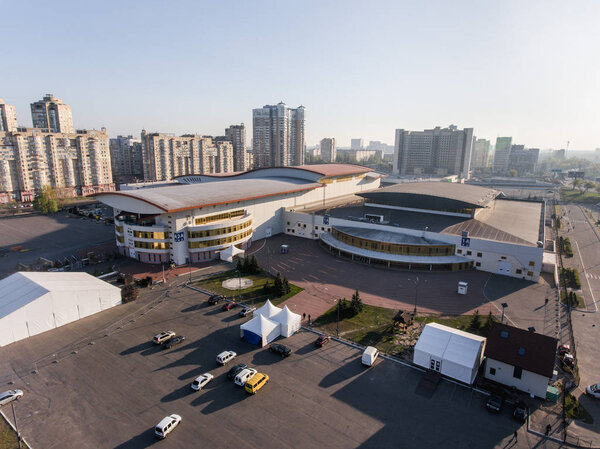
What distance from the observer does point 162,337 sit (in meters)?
29.6

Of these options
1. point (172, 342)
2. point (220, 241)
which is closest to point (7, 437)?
point (172, 342)

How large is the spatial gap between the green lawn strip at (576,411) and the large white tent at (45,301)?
3972cm

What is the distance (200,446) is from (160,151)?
398ft

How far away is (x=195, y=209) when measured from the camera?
49531 mm

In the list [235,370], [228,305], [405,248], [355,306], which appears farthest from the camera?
[405,248]

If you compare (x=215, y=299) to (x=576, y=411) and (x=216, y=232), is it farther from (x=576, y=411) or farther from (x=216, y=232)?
(x=576, y=411)

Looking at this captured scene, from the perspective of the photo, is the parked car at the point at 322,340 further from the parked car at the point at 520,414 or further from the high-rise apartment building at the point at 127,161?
the high-rise apartment building at the point at 127,161

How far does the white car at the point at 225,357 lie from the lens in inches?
1053

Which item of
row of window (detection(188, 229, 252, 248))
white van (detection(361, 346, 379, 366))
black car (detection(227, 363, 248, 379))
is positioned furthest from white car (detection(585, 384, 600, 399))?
row of window (detection(188, 229, 252, 248))

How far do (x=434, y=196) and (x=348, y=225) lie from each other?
603 inches

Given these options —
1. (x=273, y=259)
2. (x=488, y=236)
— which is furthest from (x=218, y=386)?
(x=488, y=236)

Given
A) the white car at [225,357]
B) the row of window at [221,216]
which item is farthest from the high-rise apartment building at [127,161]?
the white car at [225,357]

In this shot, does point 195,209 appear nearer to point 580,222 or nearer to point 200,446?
point 200,446

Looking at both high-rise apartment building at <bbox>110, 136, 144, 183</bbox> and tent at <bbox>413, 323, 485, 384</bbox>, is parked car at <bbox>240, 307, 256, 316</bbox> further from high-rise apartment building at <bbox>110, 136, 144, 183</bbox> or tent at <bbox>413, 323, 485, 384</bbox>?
high-rise apartment building at <bbox>110, 136, 144, 183</bbox>
